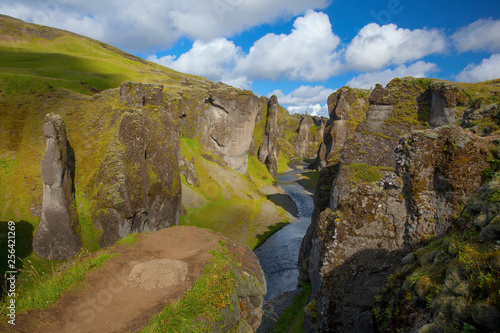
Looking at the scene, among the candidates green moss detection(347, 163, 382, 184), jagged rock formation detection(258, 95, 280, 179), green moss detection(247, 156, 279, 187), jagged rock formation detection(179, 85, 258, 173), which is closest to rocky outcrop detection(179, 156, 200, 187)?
jagged rock formation detection(179, 85, 258, 173)

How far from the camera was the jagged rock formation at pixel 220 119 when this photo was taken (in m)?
60.3

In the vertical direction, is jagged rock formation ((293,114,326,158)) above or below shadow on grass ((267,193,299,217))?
above

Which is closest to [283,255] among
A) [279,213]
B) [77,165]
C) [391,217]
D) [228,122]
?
[279,213]

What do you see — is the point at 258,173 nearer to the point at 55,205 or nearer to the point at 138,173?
the point at 138,173

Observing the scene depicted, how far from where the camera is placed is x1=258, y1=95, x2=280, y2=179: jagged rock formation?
276 feet

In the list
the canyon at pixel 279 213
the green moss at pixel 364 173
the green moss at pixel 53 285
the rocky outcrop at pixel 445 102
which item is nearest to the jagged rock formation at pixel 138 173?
the canyon at pixel 279 213

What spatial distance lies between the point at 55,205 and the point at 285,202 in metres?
44.1

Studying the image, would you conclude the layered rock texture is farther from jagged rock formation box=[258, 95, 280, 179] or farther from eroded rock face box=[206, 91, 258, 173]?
jagged rock formation box=[258, 95, 280, 179]

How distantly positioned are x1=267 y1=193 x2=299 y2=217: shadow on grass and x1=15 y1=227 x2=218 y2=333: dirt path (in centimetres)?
3846

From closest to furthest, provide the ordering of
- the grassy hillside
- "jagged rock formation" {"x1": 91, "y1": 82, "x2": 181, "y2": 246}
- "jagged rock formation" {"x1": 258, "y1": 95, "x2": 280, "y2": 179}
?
the grassy hillside < "jagged rock formation" {"x1": 91, "y1": 82, "x2": 181, "y2": 246} < "jagged rock formation" {"x1": 258, "y1": 95, "x2": 280, "y2": 179}

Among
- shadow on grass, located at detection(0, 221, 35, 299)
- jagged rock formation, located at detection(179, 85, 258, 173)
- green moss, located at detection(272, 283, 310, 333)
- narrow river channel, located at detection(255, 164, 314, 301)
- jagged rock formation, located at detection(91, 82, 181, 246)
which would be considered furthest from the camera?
jagged rock formation, located at detection(179, 85, 258, 173)

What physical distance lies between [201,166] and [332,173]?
33068 millimetres

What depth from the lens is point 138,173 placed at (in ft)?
86.1

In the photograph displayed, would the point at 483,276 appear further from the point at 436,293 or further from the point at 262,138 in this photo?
the point at 262,138
